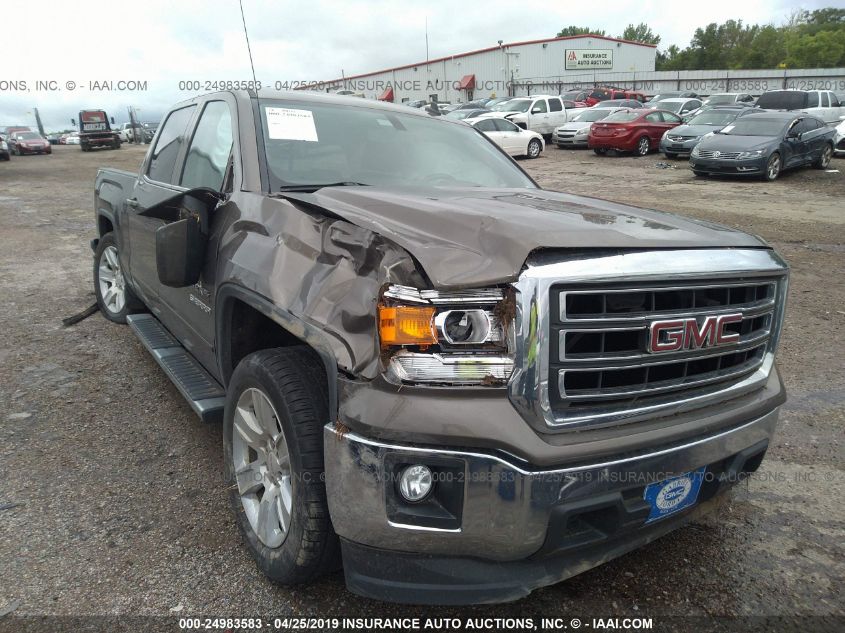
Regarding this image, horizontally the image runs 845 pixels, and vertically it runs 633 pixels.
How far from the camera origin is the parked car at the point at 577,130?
22078mm

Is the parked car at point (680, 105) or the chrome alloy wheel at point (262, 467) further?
the parked car at point (680, 105)

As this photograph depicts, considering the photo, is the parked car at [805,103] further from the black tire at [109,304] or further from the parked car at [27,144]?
the parked car at [27,144]

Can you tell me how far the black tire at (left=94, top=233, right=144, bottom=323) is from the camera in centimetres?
489

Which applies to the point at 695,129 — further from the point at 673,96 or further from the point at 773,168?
the point at 673,96

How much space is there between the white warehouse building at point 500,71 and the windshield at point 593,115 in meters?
32.8

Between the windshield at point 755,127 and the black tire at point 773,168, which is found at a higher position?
the windshield at point 755,127

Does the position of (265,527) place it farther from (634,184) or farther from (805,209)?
(634,184)

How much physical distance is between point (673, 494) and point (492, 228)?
3.41ft

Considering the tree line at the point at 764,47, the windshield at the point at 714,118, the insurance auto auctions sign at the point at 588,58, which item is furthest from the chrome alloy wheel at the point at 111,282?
the tree line at the point at 764,47

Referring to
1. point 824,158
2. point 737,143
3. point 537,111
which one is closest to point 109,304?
point 737,143

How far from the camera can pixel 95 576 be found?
2373 mm

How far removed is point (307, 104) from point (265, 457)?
1874 millimetres

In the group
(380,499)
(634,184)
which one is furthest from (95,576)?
(634,184)

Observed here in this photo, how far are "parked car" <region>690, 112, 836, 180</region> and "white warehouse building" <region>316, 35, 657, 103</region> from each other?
42399mm
